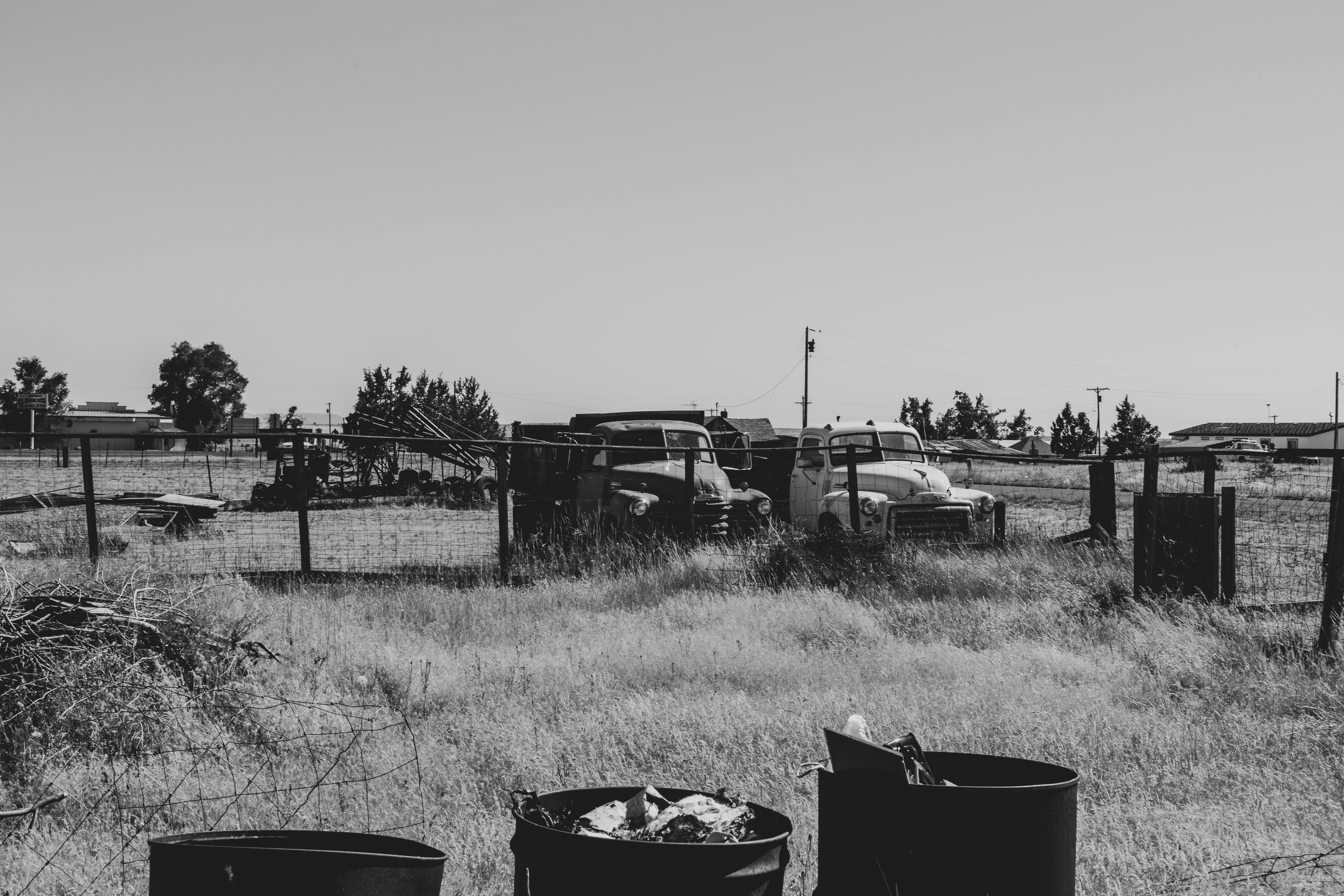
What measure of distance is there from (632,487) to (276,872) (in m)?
10.5

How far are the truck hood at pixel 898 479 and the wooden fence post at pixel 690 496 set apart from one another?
2.35m

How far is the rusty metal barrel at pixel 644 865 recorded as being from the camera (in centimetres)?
222

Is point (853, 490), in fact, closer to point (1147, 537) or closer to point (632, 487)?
point (632, 487)

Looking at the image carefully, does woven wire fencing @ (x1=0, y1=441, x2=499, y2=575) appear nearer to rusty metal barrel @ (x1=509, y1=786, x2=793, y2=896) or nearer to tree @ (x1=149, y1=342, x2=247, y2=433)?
rusty metal barrel @ (x1=509, y1=786, x2=793, y2=896)

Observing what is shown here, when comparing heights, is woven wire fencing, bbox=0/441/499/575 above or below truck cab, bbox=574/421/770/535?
below

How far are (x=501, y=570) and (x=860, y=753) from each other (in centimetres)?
797

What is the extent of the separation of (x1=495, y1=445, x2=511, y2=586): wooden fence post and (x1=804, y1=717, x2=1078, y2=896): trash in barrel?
7.62 meters

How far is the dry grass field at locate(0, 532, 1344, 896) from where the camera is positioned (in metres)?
3.94

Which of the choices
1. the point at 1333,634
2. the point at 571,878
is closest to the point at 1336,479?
the point at 1333,634

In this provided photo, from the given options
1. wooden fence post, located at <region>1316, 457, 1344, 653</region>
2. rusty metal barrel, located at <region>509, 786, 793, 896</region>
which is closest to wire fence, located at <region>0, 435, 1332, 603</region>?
wooden fence post, located at <region>1316, 457, 1344, 653</region>

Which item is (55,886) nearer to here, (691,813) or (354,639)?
(691,813)

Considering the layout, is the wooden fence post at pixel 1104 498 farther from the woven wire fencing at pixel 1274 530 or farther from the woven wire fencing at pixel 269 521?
the woven wire fencing at pixel 269 521

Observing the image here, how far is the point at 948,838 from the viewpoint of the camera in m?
2.48

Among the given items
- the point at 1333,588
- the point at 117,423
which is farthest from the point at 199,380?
the point at 1333,588
